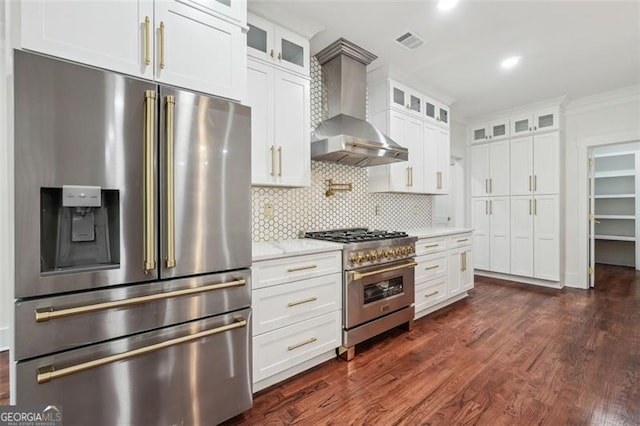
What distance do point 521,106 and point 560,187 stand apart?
1.41m

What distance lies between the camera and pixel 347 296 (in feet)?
7.77

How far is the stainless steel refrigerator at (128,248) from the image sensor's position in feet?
A: 3.78

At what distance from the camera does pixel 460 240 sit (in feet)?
12.5

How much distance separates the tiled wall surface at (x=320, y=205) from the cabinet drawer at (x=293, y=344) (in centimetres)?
87

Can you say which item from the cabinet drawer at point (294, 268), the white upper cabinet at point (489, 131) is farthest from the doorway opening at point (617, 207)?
the cabinet drawer at point (294, 268)

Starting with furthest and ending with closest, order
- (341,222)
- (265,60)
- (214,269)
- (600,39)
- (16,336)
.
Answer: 1. (341,222)
2. (600,39)
3. (265,60)
4. (214,269)
5. (16,336)

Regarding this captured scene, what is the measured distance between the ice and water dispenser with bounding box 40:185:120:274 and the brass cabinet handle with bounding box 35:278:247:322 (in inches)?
6.3

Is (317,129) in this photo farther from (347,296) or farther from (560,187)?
(560,187)

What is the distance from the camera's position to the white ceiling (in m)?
2.37

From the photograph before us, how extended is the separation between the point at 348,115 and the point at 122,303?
2.54m

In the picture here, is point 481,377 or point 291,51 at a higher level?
point 291,51

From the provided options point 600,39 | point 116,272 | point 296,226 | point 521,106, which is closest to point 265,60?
point 296,226

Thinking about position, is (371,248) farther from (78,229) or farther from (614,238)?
(614,238)

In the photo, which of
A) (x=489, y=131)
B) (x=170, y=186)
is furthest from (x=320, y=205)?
(x=489, y=131)
